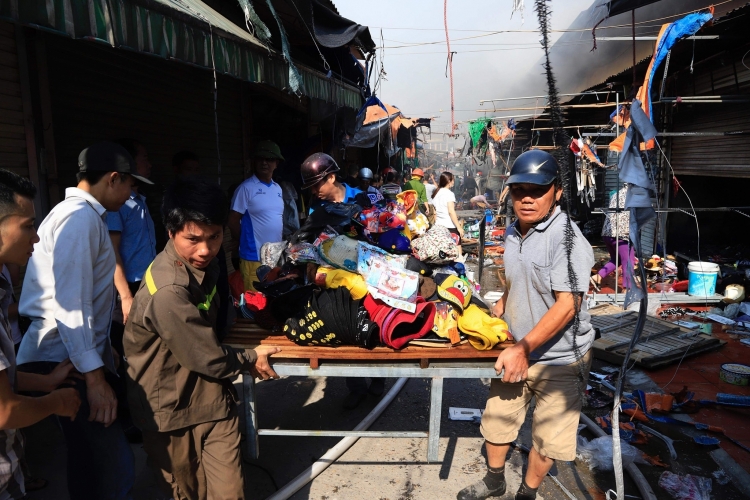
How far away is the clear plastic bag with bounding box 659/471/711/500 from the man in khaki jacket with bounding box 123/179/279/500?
2677 mm

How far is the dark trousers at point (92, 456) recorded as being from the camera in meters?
1.97

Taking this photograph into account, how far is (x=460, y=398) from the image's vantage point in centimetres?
398

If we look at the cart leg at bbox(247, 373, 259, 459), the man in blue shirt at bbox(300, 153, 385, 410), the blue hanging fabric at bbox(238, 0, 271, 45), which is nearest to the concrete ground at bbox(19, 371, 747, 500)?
the cart leg at bbox(247, 373, 259, 459)

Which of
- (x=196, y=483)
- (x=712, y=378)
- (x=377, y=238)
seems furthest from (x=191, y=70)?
(x=712, y=378)

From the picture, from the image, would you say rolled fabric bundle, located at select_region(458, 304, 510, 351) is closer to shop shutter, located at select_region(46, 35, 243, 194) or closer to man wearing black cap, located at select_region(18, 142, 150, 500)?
man wearing black cap, located at select_region(18, 142, 150, 500)

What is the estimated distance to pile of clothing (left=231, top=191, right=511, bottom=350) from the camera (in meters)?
2.35

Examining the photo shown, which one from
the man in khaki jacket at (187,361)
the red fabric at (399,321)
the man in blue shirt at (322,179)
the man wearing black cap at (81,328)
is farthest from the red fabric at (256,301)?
the man in blue shirt at (322,179)

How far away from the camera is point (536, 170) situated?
225cm

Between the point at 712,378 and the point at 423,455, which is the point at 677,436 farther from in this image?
the point at 423,455

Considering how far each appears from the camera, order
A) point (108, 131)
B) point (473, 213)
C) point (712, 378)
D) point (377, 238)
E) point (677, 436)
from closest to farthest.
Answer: point (377, 238), point (677, 436), point (108, 131), point (712, 378), point (473, 213)

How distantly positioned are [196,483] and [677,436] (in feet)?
11.9

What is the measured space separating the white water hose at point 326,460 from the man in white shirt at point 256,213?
164cm

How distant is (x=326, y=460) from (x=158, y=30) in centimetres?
275

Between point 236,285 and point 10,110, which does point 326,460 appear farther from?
point 10,110
